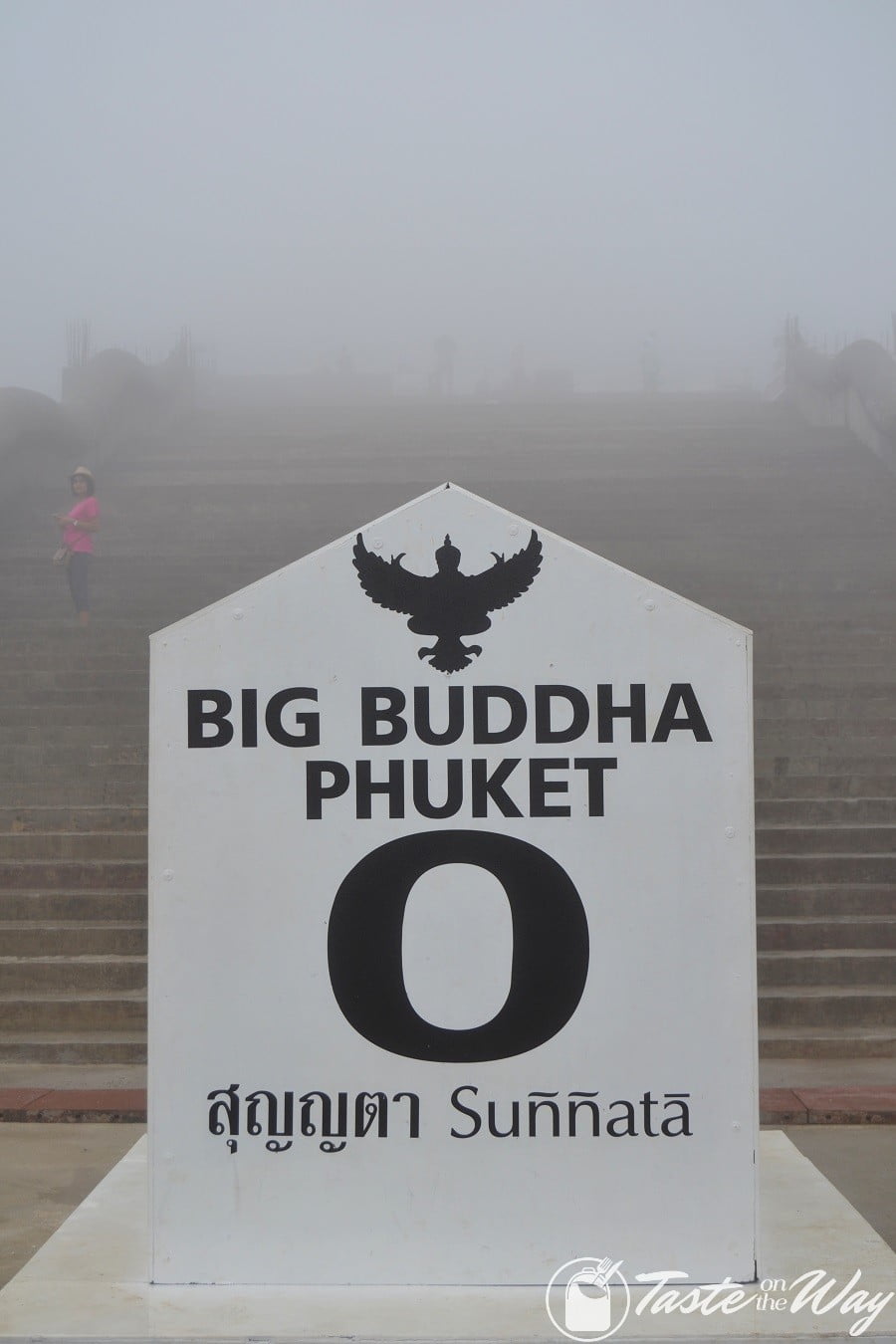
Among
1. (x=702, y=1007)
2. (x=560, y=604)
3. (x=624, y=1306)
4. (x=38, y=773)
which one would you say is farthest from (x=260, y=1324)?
(x=38, y=773)

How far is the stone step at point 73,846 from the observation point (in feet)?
24.6

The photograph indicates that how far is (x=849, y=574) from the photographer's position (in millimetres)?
11883

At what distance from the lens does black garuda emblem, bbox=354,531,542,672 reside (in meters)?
2.92

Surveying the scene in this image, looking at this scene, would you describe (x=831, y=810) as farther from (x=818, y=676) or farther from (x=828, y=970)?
(x=818, y=676)

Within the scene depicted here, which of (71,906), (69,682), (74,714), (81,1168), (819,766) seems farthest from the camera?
(69,682)

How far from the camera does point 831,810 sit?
7.79m

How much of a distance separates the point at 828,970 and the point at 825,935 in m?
0.26

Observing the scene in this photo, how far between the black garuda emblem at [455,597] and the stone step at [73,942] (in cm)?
436

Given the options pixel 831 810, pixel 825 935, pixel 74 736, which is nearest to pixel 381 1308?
pixel 825 935

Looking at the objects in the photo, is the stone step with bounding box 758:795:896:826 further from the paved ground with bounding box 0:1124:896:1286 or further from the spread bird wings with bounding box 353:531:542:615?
the spread bird wings with bounding box 353:531:542:615

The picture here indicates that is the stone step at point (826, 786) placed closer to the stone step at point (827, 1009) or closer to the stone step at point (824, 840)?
the stone step at point (824, 840)

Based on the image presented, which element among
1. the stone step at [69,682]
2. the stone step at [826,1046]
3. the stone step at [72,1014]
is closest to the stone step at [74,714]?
the stone step at [69,682]

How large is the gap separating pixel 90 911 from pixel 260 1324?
463 cm

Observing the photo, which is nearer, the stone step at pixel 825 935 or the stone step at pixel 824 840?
the stone step at pixel 825 935
